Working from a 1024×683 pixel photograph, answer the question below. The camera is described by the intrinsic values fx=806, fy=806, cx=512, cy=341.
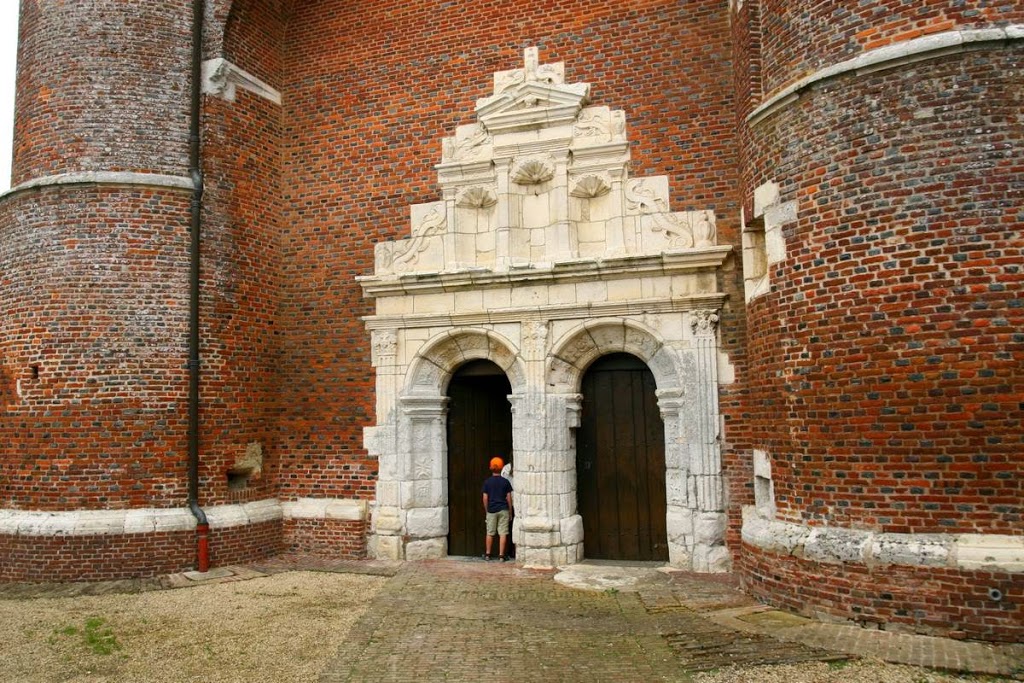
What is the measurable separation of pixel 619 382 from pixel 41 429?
663 cm

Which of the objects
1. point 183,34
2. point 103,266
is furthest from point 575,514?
point 183,34

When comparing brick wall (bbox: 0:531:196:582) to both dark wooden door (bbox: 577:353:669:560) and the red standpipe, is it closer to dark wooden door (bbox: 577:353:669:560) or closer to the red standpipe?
the red standpipe

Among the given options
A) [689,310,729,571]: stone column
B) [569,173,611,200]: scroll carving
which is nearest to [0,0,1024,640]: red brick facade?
[689,310,729,571]: stone column

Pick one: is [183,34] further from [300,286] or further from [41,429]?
[41,429]

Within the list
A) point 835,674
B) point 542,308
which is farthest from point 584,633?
point 542,308

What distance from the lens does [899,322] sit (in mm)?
6359

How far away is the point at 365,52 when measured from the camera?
10789 millimetres

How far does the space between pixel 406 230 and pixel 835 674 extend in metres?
7.00

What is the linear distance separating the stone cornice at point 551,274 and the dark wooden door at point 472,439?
1092 millimetres

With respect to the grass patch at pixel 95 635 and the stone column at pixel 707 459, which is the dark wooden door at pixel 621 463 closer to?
the stone column at pixel 707 459

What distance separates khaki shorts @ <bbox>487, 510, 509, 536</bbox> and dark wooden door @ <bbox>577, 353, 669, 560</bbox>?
2.96ft

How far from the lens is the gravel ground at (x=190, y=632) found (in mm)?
5930

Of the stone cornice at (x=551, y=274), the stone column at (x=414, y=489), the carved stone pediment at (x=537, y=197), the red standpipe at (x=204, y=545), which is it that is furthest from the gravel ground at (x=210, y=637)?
the carved stone pediment at (x=537, y=197)

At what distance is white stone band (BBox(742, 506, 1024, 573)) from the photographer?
587cm
